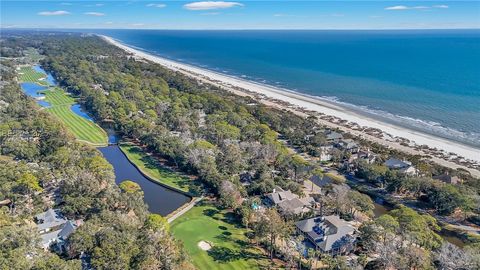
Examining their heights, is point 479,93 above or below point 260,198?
above

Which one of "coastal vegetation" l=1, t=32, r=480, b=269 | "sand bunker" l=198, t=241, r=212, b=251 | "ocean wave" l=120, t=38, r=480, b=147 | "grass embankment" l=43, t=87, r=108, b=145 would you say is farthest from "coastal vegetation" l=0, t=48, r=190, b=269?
"ocean wave" l=120, t=38, r=480, b=147

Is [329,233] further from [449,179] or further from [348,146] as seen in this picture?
[348,146]

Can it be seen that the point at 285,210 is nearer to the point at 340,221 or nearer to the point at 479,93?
the point at 340,221

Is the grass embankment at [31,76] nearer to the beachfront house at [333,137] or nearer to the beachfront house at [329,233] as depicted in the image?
the beachfront house at [333,137]

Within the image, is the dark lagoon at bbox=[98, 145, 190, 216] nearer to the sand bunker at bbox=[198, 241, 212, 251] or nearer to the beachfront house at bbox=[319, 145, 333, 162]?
the sand bunker at bbox=[198, 241, 212, 251]

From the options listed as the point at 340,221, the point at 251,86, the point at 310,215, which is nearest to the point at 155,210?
the point at 310,215

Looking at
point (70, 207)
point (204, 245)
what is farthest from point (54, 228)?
point (204, 245)
